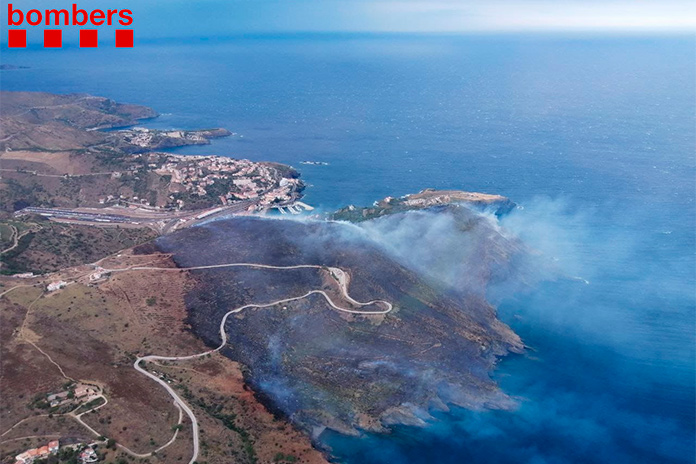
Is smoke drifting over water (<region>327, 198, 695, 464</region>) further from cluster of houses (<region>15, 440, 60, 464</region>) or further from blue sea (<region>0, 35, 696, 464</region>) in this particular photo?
cluster of houses (<region>15, 440, 60, 464</region>)

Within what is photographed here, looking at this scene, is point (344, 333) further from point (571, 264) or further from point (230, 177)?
point (230, 177)

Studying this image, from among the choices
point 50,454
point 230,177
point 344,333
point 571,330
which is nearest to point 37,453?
point 50,454

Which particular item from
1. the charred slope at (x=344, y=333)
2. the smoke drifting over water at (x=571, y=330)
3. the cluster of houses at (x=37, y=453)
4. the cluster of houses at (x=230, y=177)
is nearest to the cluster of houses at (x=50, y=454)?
the cluster of houses at (x=37, y=453)

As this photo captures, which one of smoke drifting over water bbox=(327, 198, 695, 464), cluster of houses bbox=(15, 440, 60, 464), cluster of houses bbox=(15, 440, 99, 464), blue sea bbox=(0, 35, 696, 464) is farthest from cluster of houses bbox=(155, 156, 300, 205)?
cluster of houses bbox=(15, 440, 60, 464)

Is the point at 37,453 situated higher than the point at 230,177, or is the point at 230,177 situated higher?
the point at 230,177

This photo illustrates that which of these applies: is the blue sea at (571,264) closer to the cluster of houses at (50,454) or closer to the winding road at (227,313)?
the winding road at (227,313)

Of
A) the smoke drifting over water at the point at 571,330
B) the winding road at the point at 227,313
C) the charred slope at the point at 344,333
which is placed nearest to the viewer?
the winding road at the point at 227,313
